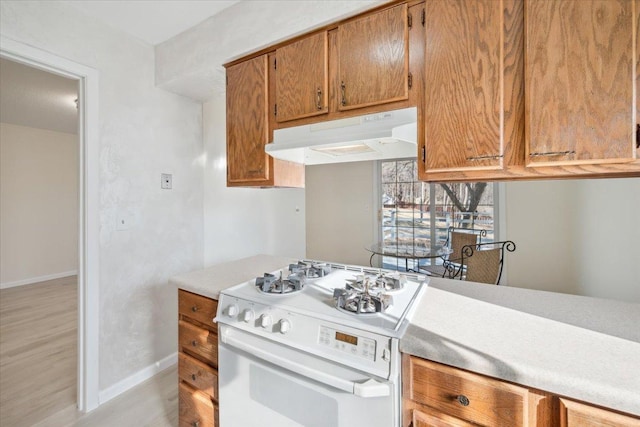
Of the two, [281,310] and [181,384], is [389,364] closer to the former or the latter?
[281,310]

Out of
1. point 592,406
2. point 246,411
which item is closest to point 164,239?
point 246,411

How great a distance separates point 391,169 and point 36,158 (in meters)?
5.88

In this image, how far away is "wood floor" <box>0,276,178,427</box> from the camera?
5.73 feet

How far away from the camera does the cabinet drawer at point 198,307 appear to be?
1421mm

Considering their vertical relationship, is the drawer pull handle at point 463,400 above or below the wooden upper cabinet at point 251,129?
below

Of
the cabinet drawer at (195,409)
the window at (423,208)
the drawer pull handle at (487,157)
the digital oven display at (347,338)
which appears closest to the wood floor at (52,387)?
the cabinet drawer at (195,409)

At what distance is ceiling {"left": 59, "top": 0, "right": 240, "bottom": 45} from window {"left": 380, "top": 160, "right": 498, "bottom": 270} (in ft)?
10.7

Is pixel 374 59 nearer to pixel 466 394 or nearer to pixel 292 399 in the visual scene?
pixel 466 394

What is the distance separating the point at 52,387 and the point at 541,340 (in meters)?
2.94

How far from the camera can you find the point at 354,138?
4.21ft

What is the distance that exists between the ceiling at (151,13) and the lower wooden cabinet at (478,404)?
2125mm

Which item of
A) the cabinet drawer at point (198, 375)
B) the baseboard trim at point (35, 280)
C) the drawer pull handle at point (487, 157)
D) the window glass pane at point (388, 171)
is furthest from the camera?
the window glass pane at point (388, 171)

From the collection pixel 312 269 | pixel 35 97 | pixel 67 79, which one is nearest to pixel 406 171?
pixel 312 269

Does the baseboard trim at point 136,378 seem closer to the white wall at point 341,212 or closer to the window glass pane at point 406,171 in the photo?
the white wall at point 341,212
